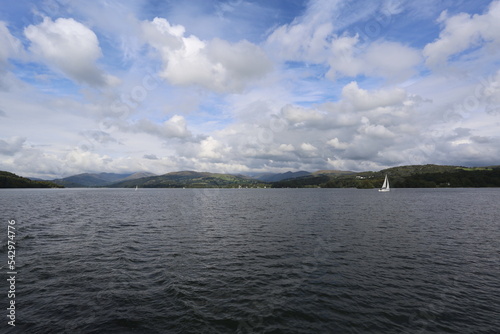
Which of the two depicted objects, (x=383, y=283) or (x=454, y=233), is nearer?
(x=383, y=283)

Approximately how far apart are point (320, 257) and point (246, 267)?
10802 millimetres

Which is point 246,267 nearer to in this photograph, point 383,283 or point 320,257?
point 320,257

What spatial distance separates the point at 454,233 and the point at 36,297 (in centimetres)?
6456

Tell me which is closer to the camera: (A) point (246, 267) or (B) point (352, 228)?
(A) point (246, 267)

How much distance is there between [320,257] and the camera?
33.2 meters

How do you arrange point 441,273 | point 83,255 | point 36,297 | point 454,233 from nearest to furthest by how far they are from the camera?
point 36,297 < point 441,273 < point 83,255 < point 454,233

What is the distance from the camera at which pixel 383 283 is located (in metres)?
24.5

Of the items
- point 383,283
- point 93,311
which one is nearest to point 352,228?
point 383,283

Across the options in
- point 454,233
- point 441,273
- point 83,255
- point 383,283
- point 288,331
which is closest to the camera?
point 288,331

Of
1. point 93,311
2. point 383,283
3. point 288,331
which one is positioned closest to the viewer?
point 288,331

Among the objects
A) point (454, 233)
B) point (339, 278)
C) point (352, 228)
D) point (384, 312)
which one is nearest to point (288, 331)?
point (384, 312)

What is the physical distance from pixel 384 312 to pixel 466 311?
6.55 metres

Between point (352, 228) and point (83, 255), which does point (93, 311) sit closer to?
point (83, 255)

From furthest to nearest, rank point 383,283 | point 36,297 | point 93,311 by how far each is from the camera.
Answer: point 383,283, point 36,297, point 93,311
